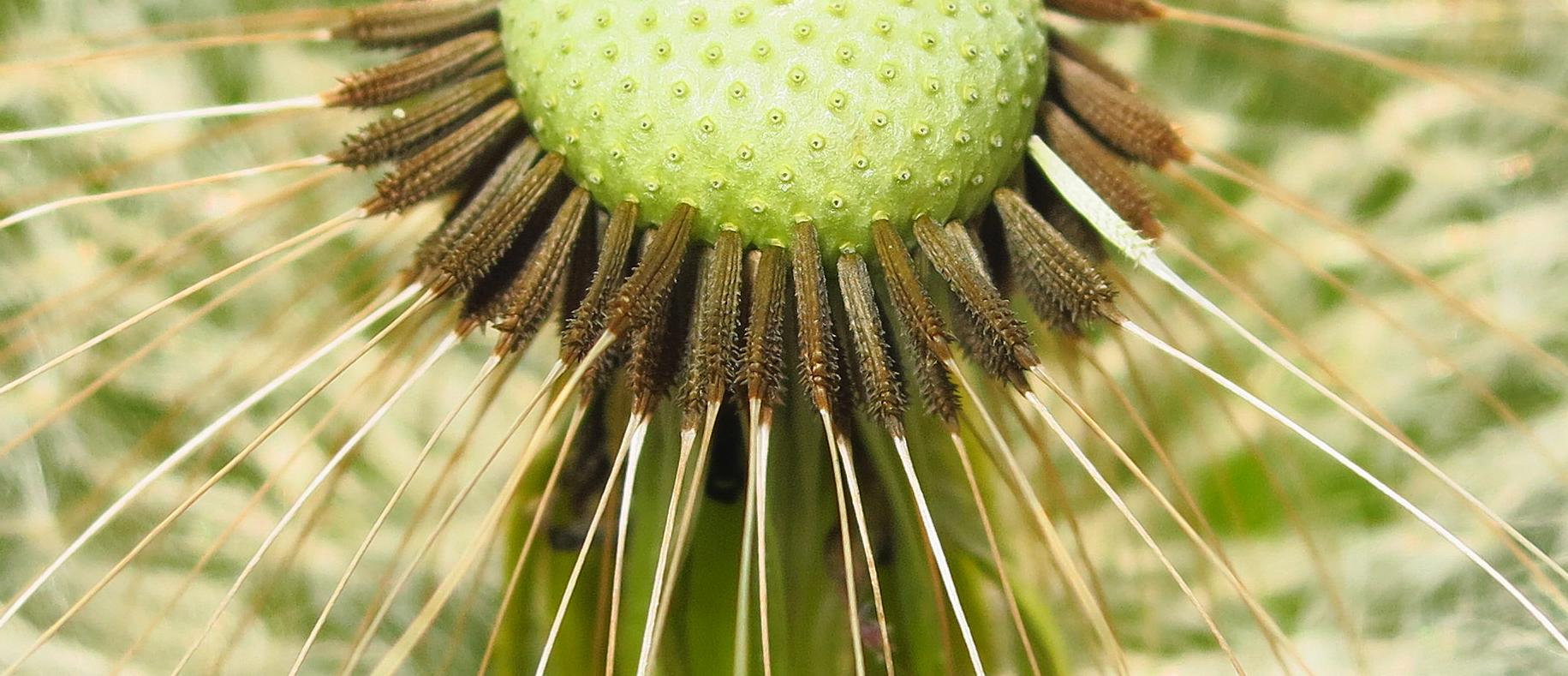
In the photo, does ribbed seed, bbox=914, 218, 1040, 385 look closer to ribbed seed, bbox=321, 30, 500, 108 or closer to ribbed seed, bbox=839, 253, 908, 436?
ribbed seed, bbox=839, 253, 908, 436

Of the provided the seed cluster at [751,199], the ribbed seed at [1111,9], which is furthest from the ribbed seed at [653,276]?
the ribbed seed at [1111,9]

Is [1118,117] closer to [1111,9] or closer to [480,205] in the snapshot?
[1111,9]

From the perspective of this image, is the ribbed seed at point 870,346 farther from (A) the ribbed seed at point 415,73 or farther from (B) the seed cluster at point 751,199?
(A) the ribbed seed at point 415,73

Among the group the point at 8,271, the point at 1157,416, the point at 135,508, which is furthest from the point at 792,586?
the point at 8,271

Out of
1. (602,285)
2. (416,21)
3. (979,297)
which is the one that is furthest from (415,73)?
(979,297)

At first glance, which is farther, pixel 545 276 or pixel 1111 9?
pixel 1111 9

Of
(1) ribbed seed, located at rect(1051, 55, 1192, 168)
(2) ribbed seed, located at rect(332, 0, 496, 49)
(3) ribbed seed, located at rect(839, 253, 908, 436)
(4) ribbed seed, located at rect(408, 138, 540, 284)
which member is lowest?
(3) ribbed seed, located at rect(839, 253, 908, 436)

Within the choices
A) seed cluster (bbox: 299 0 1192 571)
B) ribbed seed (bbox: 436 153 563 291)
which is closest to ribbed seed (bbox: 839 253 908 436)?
seed cluster (bbox: 299 0 1192 571)
